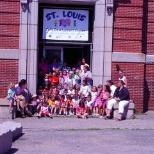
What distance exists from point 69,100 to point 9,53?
10.3 ft

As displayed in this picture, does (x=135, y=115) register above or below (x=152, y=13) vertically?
below

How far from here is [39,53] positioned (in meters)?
21.7

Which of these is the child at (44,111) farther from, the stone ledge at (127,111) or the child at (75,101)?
the stone ledge at (127,111)

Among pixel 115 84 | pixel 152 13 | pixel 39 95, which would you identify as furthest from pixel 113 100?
pixel 152 13

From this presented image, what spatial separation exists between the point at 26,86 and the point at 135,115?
4668mm

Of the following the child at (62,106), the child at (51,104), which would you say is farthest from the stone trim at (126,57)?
the child at (51,104)

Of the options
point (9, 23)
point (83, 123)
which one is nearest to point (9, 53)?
point (9, 23)

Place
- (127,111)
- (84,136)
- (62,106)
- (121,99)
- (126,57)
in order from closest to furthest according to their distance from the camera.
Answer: (84,136), (121,99), (127,111), (62,106), (126,57)

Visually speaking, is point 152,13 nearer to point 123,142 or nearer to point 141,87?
point 141,87

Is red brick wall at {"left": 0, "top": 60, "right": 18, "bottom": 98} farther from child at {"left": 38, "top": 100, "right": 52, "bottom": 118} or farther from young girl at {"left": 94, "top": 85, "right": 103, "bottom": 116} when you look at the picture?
young girl at {"left": 94, "top": 85, "right": 103, "bottom": 116}

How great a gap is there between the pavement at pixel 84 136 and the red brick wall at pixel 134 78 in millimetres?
1337

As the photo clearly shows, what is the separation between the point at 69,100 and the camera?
19641 millimetres

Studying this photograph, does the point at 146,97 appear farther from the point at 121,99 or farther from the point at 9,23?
the point at 9,23

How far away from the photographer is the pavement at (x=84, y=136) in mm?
12492
